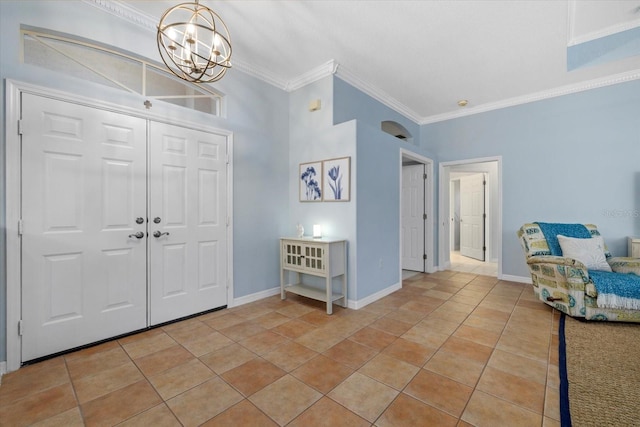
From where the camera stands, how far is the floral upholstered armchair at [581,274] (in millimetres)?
2609

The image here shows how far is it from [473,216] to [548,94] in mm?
3084

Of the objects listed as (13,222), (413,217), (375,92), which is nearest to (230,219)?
(13,222)

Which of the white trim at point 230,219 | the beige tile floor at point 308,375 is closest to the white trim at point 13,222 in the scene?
the beige tile floor at point 308,375

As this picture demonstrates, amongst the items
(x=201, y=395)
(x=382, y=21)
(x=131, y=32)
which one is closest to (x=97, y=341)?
(x=201, y=395)

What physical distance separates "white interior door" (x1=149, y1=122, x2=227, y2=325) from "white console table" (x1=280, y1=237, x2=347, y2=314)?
2.47 feet

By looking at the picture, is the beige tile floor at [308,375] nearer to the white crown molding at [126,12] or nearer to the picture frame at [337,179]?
the picture frame at [337,179]

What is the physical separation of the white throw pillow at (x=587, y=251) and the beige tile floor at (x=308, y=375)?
81cm

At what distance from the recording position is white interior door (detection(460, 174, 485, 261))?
249 inches

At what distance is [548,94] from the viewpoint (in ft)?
13.6

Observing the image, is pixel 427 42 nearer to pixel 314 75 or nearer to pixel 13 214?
pixel 314 75

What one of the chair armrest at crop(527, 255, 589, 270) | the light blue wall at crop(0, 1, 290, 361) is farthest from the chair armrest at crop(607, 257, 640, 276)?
the light blue wall at crop(0, 1, 290, 361)

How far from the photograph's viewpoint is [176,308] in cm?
284

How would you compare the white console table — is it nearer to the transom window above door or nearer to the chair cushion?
the transom window above door

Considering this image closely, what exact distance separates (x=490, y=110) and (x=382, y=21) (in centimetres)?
305
